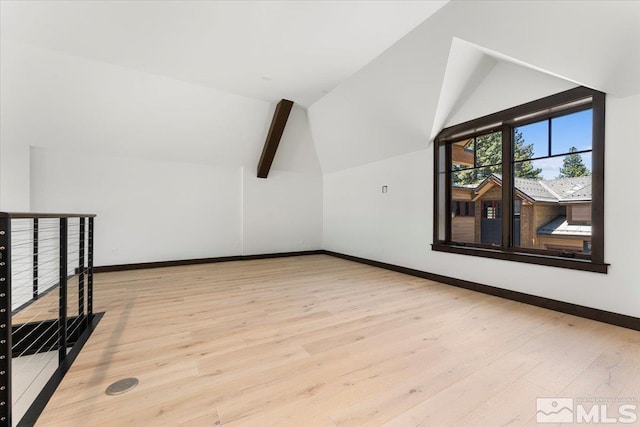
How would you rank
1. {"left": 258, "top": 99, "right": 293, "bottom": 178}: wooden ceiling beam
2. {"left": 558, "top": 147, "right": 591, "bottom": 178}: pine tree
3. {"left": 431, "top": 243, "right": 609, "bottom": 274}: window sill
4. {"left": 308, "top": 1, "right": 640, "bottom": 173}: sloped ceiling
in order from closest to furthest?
{"left": 308, "top": 1, "right": 640, "bottom": 173}: sloped ceiling, {"left": 431, "top": 243, "right": 609, "bottom": 274}: window sill, {"left": 558, "top": 147, "right": 591, "bottom": 178}: pine tree, {"left": 258, "top": 99, "right": 293, "bottom": 178}: wooden ceiling beam

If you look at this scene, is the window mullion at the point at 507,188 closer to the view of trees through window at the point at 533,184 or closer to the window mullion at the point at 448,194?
the view of trees through window at the point at 533,184

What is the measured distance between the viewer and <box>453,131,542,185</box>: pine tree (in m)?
3.45

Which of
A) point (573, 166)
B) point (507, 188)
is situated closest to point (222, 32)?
point (507, 188)

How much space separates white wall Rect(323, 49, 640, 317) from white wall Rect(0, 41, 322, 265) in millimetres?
1664

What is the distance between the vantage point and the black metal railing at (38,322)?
1221 millimetres

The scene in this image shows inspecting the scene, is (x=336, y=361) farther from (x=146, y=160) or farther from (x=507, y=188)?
(x=146, y=160)

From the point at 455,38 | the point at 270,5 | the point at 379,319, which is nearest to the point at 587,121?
the point at 455,38

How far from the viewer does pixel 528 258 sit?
322 centimetres

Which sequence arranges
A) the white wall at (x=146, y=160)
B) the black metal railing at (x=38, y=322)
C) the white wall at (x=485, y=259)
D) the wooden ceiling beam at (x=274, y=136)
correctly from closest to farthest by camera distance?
the black metal railing at (x=38, y=322) < the white wall at (x=485, y=259) < the white wall at (x=146, y=160) < the wooden ceiling beam at (x=274, y=136)

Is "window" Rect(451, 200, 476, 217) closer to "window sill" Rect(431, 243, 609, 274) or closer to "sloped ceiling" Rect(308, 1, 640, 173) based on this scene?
"window sill" Rect(431, 243, 609, 274)

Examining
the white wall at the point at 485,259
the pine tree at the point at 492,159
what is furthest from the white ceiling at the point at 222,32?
the pine tree at the point at 492,159

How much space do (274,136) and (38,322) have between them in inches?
167

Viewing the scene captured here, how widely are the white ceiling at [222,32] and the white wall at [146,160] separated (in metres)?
0.55

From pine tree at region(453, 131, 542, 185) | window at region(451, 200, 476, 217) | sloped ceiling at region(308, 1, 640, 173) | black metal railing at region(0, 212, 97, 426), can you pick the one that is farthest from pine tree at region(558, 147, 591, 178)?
black metal railing at region(0, 212, 97, 426)
